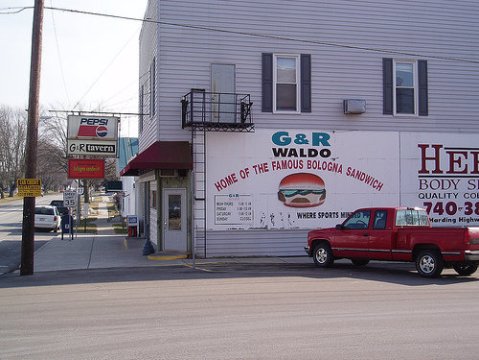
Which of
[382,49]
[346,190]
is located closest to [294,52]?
[382,49]

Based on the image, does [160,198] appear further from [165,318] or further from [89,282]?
[165,318]

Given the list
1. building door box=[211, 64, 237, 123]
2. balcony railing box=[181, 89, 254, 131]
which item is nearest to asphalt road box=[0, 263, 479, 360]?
balcony railing box=[181, 89, 254, 131]

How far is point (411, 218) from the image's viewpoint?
49.6ft

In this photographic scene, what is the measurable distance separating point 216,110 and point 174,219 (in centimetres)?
393

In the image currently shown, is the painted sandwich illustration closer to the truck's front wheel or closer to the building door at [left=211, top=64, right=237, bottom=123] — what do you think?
the building door at [left=211, top=64, right=237, bottom=123]

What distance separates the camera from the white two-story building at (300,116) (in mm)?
18516

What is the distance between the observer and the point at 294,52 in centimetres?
1948

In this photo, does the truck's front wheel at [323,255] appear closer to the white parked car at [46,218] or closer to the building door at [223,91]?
the building door at [223,91]

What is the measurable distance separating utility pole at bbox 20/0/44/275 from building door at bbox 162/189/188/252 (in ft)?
16.2

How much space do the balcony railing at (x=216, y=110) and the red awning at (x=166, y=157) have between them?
77 cm

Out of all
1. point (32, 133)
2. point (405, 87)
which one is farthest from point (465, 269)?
point (32, 133)

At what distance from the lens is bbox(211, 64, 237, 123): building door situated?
1880 cm

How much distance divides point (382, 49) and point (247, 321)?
14.3 meters

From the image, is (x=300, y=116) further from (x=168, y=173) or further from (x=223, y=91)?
(x=168, y=173)
